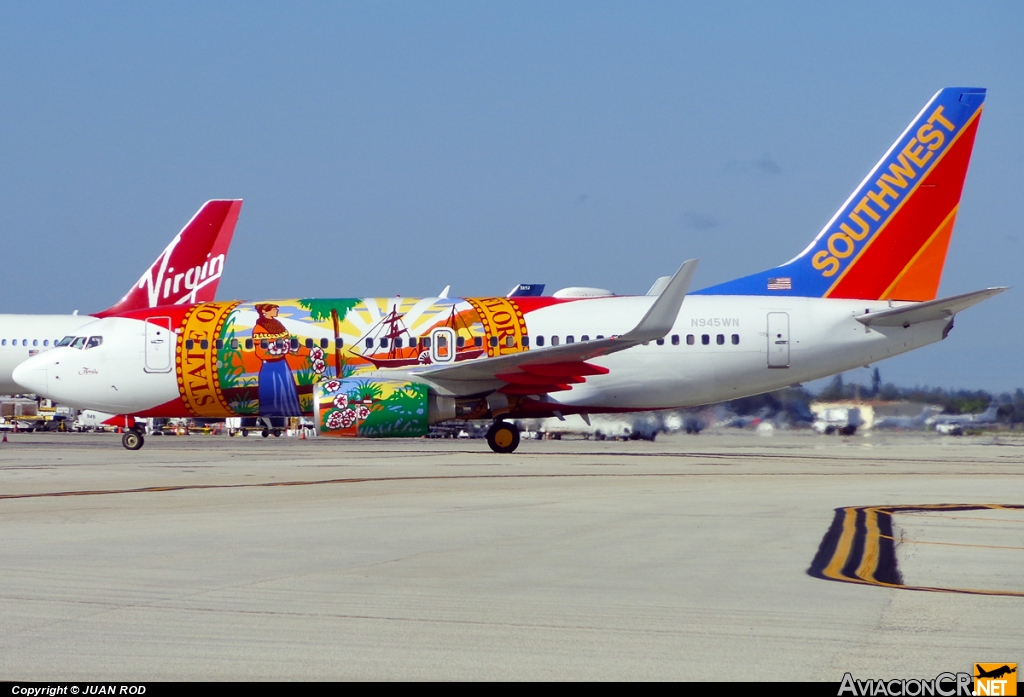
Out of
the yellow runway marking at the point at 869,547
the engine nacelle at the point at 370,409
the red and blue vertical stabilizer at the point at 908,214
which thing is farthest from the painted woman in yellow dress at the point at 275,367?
the yellow runway marking at the point at 869,547

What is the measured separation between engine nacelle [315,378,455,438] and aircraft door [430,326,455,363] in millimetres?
2190

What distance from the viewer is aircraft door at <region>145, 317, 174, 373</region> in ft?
88.2

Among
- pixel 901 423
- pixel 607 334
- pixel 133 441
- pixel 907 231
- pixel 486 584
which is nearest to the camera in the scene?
pixel 486 584

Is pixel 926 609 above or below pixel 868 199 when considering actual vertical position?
below

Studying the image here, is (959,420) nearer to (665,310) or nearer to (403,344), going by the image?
(665,310)

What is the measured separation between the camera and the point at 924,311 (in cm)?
2542

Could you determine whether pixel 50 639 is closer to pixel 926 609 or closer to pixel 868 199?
pixel 926 609

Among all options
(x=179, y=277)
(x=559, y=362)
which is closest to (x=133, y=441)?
(x=559, y=362)

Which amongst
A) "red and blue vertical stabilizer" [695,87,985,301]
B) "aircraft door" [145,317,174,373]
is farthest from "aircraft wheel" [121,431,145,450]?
"red and blue vertical stabilizer" [695,87,985,301]

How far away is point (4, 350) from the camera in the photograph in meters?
42.6

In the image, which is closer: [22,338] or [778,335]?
[778,335]

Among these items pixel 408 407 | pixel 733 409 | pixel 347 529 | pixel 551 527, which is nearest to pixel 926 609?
pixel 551 527

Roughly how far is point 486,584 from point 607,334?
19.0 m

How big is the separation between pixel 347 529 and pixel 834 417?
79.8ft
